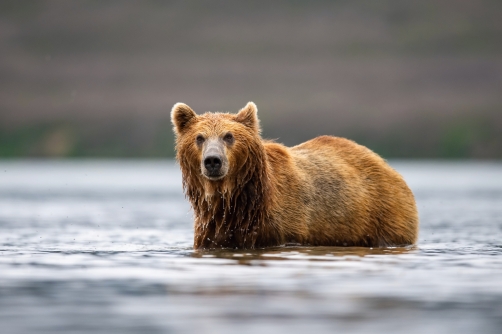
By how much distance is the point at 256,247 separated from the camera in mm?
12180

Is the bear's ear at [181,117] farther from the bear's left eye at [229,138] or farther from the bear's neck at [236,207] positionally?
the bear's left eye at [229,138]

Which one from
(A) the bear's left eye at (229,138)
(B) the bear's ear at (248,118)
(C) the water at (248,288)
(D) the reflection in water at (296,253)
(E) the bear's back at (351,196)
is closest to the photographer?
(C) the water at (248,288)

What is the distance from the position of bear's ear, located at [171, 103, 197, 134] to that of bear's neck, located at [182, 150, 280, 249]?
639 mm

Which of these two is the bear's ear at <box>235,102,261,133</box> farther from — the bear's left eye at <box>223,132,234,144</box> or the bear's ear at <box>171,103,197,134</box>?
the bear's ear at <box>171,103,197,134</box>

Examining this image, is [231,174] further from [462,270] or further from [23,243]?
[23,243]

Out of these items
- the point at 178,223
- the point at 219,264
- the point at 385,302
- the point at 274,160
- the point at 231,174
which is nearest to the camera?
the point at 385,302

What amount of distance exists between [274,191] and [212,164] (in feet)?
4.08

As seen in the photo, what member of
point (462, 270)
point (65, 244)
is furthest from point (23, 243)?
point (462, 270)

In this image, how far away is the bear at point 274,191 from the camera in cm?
1186

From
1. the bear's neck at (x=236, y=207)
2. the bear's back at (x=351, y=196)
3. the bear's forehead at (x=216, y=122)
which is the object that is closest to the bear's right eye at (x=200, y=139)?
the bear's forehead at (x=216, y=122)

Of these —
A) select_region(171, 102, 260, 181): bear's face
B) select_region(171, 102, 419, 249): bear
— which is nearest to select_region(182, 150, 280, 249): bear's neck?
select_region(171, 102, 419, 249): bear

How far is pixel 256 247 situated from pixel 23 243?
428cm

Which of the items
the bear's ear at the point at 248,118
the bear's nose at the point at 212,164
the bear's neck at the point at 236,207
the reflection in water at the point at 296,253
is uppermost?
the bear's ear at the point at 248,118

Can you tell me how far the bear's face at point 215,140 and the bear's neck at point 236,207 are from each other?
18 cm
